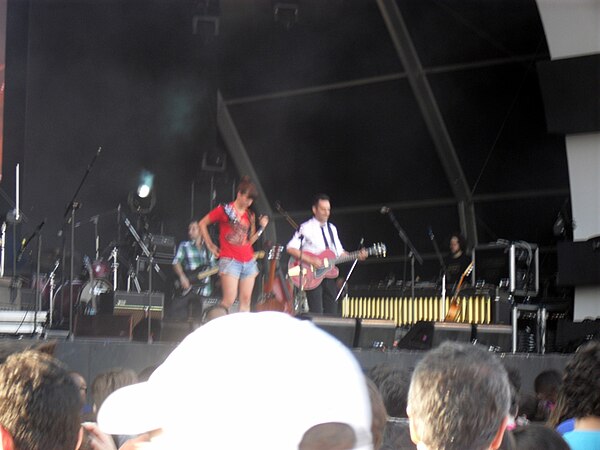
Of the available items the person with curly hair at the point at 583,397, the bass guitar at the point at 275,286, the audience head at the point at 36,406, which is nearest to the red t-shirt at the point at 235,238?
the bass guitar at the point at 275,286

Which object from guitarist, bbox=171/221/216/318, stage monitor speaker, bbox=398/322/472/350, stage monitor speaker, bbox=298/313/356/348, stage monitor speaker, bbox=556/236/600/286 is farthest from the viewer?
stage monitor speaker, bbox=556/236/600/286

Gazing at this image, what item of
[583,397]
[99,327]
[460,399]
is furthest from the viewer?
[99,327]

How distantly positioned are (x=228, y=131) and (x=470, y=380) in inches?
632

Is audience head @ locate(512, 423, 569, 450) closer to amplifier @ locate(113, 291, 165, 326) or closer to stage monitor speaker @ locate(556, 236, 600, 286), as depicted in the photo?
amplifier @ locate(113, 291, 165, 326)

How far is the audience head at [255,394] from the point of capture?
3.06 feet

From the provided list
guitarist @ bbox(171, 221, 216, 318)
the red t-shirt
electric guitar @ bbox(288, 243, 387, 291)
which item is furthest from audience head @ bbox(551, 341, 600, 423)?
guitarist @ bbox(171, 221, 216, 318)

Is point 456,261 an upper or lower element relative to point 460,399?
upper

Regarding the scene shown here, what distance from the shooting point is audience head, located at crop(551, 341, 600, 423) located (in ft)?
9.38

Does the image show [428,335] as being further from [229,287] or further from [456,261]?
[456,261]

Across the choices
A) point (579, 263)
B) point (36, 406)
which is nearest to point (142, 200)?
point (579, 263)

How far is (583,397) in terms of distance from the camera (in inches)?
113

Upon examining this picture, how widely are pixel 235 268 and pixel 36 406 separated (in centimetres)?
886

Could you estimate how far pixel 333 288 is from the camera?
1164 cm

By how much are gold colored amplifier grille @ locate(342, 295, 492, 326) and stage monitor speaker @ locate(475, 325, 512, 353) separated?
519 millimetres
